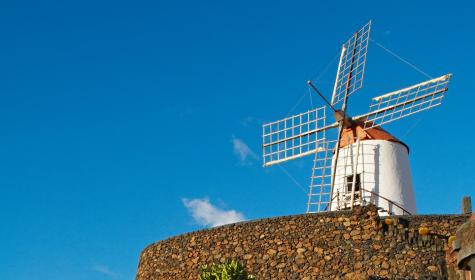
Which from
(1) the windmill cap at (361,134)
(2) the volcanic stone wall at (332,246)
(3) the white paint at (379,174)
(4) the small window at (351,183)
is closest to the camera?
(2) the volcanic stone wall at (332,246)

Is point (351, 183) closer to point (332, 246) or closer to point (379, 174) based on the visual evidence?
point (379, 174)

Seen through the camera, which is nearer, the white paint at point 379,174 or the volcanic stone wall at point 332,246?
the volcanic stone wall at point 332,246

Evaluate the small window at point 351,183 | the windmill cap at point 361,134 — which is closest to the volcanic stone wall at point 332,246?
the small window at point 351,183

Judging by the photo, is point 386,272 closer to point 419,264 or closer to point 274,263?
point 419,264

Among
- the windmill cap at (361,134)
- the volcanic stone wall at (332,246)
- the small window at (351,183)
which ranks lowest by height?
the volcanic stone wall at (332,246)

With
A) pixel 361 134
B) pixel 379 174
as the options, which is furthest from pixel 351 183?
pixel 361 134

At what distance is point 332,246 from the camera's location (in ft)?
53.6

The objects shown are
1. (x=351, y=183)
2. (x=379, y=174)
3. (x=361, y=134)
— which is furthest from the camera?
(x=361, y=134)

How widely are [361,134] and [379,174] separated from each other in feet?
4.46

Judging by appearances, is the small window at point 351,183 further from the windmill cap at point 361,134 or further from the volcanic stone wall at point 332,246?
the volcanic stone wall at point 332,246

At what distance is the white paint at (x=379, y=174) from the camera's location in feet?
64.8

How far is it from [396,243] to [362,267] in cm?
92

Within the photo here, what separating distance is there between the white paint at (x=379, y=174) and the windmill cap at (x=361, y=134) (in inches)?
4.8

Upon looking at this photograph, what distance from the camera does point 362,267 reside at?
1583cm
